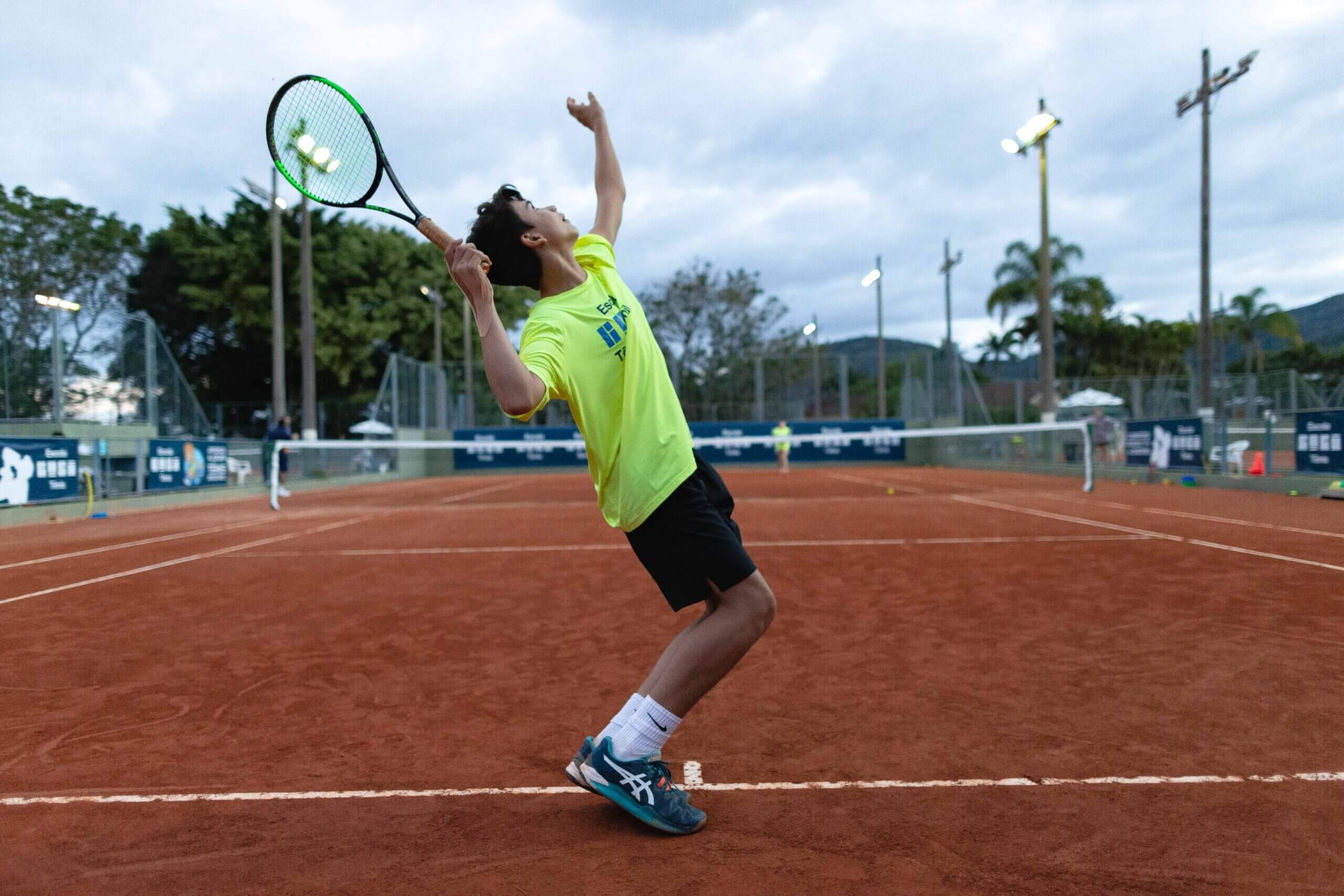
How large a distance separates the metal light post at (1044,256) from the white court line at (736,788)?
65.1 ft

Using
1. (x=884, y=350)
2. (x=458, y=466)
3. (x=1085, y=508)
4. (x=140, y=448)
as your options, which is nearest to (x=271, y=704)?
(x=1085, y=508)

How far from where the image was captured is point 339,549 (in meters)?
9.26

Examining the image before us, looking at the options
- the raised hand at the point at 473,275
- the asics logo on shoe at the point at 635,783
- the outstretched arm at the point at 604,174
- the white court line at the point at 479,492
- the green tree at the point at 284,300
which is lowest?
the white court line at the point at 479,492

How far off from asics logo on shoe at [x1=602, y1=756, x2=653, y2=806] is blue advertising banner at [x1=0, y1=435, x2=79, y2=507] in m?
13.5

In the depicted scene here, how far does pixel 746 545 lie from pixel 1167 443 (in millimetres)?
12364

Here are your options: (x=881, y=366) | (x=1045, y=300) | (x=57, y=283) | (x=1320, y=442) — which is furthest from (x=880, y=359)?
(x=57, y=283)

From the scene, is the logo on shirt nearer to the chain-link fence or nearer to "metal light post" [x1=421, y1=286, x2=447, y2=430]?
the chain-link fence

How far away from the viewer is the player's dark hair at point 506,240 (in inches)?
103

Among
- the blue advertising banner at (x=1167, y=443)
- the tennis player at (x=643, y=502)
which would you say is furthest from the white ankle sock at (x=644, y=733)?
the blue advertising banner at (x=1167, y=443)

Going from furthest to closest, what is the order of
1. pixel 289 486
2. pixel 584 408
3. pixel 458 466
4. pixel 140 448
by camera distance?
pixel 458 466 < pixel 289 486 < pixel 140 448 < pixel 584 408

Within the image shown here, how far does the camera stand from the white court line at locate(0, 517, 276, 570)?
339 inches

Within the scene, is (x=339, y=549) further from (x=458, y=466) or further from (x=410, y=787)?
(x=458, y=466)

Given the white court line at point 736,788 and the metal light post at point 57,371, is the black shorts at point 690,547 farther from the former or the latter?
the metal light post at point 57,371

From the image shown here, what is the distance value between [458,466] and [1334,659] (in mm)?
31990
